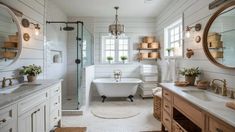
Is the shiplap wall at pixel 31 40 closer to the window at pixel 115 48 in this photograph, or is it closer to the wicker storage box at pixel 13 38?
the wicker storage box at pixel 13 38

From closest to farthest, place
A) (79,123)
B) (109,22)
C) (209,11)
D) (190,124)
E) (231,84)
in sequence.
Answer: (231,84)
(190,124)
(209,11)
(79,123)
(109,22)

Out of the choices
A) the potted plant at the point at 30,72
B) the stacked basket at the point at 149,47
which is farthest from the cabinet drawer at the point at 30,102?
the stacked basket at the point at 149,47

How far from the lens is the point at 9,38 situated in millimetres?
Result: 2408

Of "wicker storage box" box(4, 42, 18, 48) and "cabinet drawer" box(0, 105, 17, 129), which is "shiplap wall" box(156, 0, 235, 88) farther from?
"wicker storage box" box(4, 42, 18, 48)

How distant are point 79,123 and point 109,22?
3643 mm

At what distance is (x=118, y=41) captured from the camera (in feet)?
19.8

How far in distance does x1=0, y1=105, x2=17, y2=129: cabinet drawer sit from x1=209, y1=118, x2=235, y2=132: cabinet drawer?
1.71 m

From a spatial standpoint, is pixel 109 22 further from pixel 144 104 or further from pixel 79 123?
pixel 79 123

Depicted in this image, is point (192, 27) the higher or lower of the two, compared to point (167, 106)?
higher

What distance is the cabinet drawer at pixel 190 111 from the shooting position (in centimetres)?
163

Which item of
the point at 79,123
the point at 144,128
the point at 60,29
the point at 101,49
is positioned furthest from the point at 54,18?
the point at 144,128

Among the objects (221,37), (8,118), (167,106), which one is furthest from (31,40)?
(221,37)

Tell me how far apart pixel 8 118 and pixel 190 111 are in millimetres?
1792

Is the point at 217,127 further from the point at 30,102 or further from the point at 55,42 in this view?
the point at 55,42
